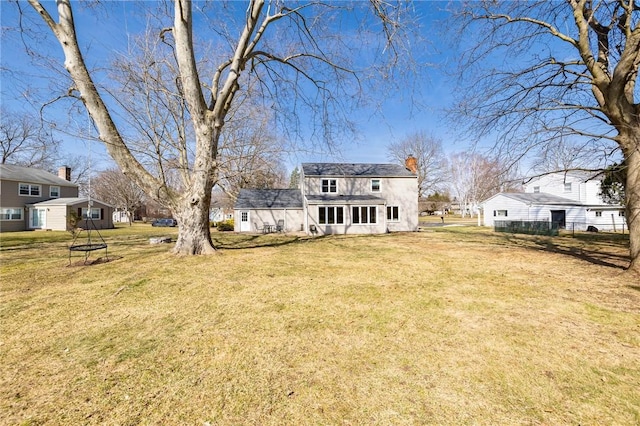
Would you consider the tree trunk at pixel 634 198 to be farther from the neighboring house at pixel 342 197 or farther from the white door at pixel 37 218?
the white door at pixel 37 218

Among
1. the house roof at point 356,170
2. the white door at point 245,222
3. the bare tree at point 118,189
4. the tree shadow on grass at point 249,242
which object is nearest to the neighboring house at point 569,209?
the house roof at point 356,170

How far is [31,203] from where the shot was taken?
26.0 metres

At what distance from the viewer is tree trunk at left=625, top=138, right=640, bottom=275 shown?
22.1 feet

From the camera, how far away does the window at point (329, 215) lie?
21594mm

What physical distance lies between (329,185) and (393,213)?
637 cm

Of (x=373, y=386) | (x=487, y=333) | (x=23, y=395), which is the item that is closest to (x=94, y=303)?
(x=23, y=395)

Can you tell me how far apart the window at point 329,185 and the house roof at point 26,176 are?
2887 cm

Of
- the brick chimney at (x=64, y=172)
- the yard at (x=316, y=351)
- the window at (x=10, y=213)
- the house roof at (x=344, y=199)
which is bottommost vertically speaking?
the yard at (x=316, y=351)

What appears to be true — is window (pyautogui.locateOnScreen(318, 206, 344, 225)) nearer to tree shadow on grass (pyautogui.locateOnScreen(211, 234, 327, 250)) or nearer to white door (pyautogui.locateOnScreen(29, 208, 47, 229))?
tree shadow on grass (pyautogui.locateOnScreen(211, 234, 327, 250))

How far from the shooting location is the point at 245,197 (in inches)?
998

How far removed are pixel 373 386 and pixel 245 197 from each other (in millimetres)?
24232

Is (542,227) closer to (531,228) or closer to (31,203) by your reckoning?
(531,228)

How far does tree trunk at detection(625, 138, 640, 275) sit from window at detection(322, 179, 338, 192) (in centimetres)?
1810

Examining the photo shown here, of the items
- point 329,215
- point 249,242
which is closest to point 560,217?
point 329,215
